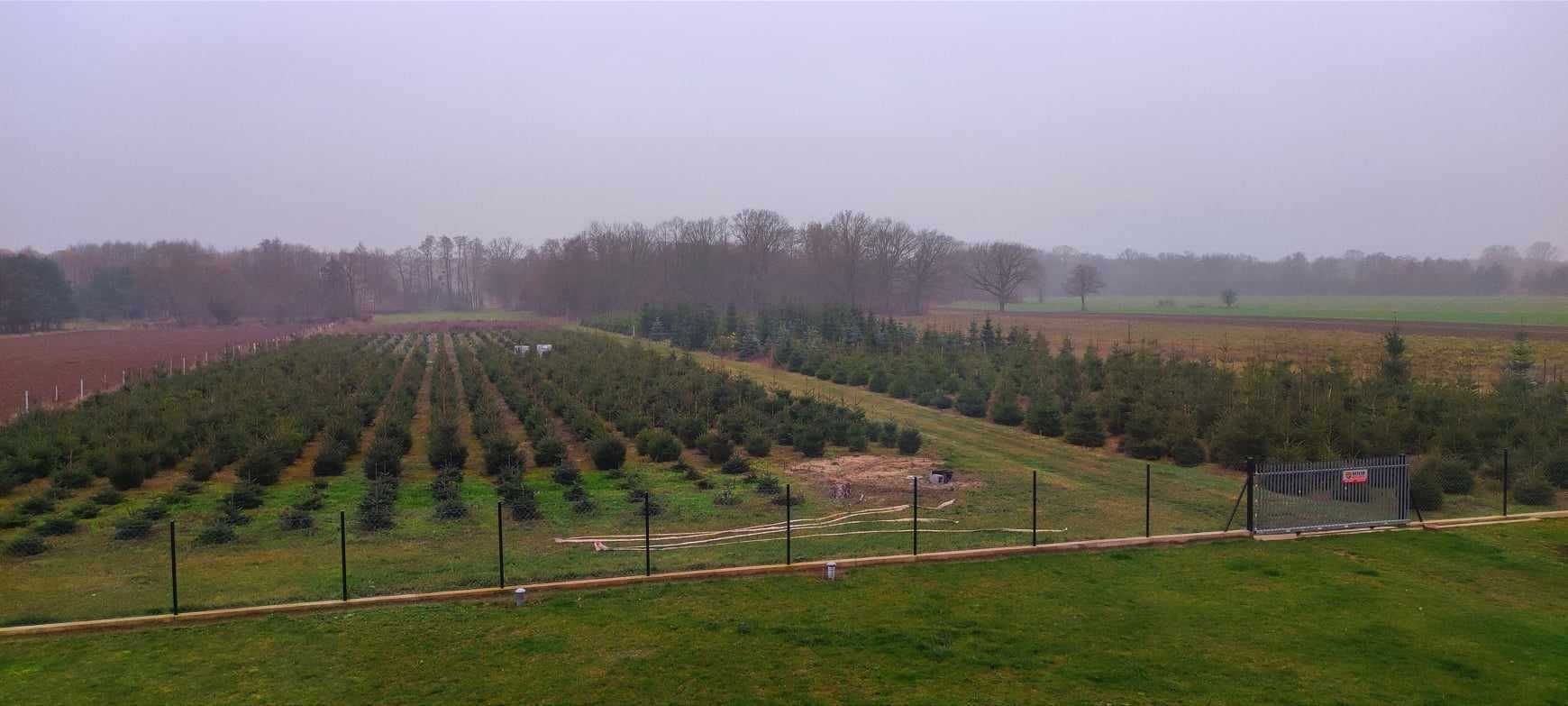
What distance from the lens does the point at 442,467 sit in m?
22.6

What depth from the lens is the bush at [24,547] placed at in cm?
1497

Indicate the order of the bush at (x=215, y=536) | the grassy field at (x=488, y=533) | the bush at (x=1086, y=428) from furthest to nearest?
the bush at (x=1086, y=428) → the bush at (x=215, y=536) → the grassy field at (x=488, y=533)

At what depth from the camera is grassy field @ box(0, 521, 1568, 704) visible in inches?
360

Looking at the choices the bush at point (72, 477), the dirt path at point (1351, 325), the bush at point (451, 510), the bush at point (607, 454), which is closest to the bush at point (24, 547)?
the bush at point (72, 477)

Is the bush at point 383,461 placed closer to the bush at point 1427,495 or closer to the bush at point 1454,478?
the bush at point 1427,495

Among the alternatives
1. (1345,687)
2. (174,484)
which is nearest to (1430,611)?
(1345,687)

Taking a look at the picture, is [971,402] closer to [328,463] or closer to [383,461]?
[383,461]

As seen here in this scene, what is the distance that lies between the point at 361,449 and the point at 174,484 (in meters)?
4.70

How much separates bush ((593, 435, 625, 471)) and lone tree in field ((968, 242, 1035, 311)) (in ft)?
293

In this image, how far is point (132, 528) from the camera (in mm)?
16188

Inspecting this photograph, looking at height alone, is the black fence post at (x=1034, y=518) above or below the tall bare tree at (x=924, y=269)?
below

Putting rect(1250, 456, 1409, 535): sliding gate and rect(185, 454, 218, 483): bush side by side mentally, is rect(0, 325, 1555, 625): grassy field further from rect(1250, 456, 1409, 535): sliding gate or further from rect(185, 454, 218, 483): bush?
rect(1250, 456, 1409, 535): sliding gate

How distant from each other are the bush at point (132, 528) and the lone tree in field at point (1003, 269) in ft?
321

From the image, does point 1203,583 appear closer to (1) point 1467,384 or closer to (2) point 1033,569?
(2) point 1033,569
